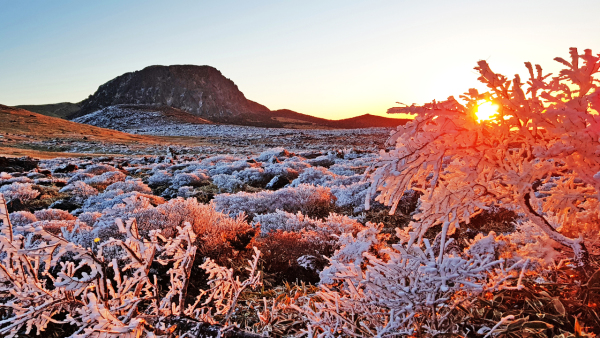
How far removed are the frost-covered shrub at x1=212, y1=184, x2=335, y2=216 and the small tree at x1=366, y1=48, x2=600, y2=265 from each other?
590cm

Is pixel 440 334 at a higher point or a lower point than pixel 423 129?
lower

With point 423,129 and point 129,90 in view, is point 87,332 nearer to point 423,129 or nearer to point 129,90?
point 423,129

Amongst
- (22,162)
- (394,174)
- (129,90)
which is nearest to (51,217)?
(394,174)

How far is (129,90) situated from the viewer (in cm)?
16975

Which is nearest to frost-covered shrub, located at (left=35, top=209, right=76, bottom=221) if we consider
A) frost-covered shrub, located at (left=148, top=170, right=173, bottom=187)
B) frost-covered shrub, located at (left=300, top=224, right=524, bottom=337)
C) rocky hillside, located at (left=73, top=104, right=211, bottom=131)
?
frost-covered shrub, located at (left=148, top=170, right=173, bottom=187)

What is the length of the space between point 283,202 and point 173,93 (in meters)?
182

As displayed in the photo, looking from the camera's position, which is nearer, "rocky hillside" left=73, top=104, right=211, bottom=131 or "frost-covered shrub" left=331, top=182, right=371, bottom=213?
"frost-covered shrub" left=331, top=182, right=371, bottom=213

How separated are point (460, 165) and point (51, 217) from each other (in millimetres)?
7668

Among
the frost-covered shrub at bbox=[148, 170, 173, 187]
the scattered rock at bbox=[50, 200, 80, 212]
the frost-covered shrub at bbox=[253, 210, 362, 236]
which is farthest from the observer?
the frost-covered shrub at bbox=[148, 170, 173, 187]

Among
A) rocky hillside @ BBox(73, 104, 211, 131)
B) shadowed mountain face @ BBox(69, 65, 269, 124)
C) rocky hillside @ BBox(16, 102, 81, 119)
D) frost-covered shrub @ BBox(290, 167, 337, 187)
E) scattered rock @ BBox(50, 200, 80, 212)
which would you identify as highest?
shadowed mountain face @ BBox(69, 65, 269, 124)

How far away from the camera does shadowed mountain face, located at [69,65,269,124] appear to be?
16638 cm

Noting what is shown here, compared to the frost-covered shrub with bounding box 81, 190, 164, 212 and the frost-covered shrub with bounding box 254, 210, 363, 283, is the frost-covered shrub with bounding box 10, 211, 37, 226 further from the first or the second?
the frost-covered shrub with bounding box 254, 210, 363, 283

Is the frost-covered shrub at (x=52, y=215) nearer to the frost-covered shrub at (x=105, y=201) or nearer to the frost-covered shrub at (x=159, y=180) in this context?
the frost-covered shrub at (x=105, y=201)

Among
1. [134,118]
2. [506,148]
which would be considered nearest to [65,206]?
[506,148]
